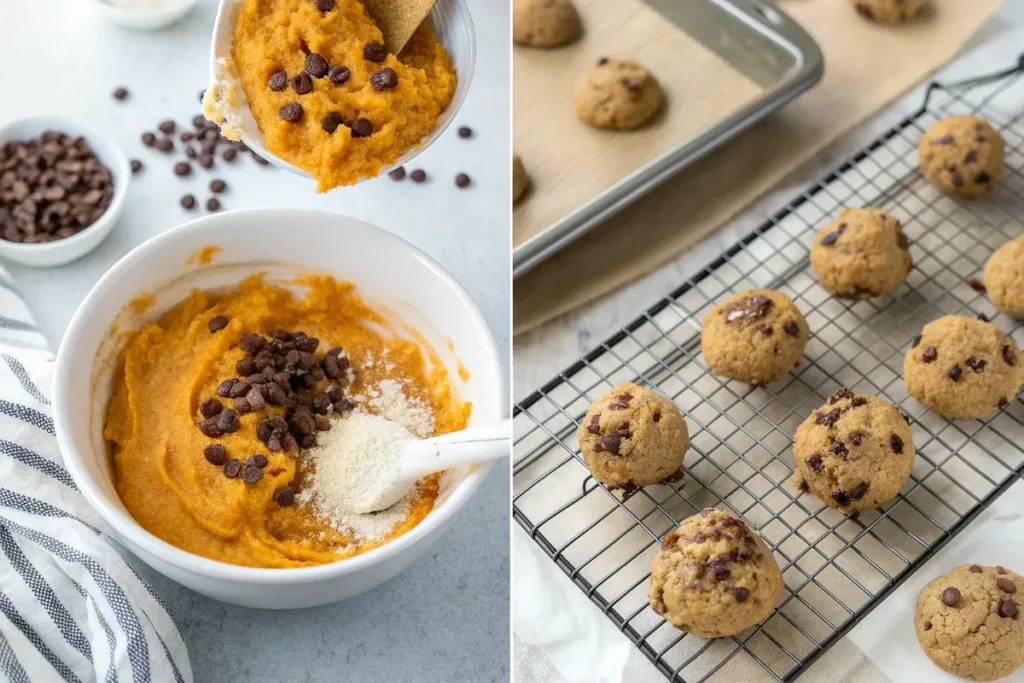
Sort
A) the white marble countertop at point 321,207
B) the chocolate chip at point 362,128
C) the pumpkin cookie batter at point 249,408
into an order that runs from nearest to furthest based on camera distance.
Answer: the chocolate chip at point 362,128, the pumpkin cookie batter at point 249,408, the white marble countertop at point 321,207

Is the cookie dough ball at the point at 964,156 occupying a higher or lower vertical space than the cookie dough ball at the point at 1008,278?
higher

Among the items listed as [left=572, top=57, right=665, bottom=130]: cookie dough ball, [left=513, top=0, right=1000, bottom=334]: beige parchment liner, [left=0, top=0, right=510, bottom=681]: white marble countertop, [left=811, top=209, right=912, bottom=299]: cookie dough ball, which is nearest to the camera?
[left=0, top=0, right=510, bottom=681]: white marble countertop

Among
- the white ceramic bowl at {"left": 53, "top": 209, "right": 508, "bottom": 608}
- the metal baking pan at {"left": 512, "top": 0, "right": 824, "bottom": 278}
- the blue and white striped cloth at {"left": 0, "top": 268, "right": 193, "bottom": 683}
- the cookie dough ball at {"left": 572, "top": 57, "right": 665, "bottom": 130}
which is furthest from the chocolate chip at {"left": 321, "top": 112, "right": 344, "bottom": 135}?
the cookie dough ball at {"left": 572, "top": 57, "right": 665, "bottom": 130}

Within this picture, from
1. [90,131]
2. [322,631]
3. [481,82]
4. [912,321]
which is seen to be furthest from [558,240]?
[90,131]

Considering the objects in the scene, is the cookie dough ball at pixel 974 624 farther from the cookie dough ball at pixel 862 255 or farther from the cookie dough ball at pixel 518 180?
the cookie dough ball at pixel 518 180

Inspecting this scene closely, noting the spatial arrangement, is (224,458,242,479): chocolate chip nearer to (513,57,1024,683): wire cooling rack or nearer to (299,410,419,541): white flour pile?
(299,410,419,541): white flour pile

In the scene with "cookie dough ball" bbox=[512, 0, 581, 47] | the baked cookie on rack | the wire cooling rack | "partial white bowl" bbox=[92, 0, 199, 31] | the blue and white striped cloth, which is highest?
"cookie dough ball" bbox=[512, 0, 581, 47]

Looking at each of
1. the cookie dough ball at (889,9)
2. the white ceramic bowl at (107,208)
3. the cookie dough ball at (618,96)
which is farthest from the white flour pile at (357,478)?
the cookie dough ball at (889,9)
